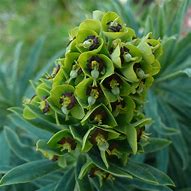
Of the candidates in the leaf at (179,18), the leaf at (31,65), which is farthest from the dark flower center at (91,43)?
the leaf at (31,65)

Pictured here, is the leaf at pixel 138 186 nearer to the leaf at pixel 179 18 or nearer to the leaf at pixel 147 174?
the leaf at pixel 147 174

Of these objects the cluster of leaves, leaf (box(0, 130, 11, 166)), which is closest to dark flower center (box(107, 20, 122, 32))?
the cluster of leaves

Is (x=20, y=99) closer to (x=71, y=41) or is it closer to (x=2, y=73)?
(x=2, y=73)

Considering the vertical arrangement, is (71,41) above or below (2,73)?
below

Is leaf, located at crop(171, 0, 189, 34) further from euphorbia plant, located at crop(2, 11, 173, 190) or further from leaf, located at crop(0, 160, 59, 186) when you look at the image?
leaf, located at crop(0, 160, 59, 186)

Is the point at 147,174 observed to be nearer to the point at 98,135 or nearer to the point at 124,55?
the point at 98,135

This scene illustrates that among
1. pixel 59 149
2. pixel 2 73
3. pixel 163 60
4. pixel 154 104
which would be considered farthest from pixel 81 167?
pixel 2 73
